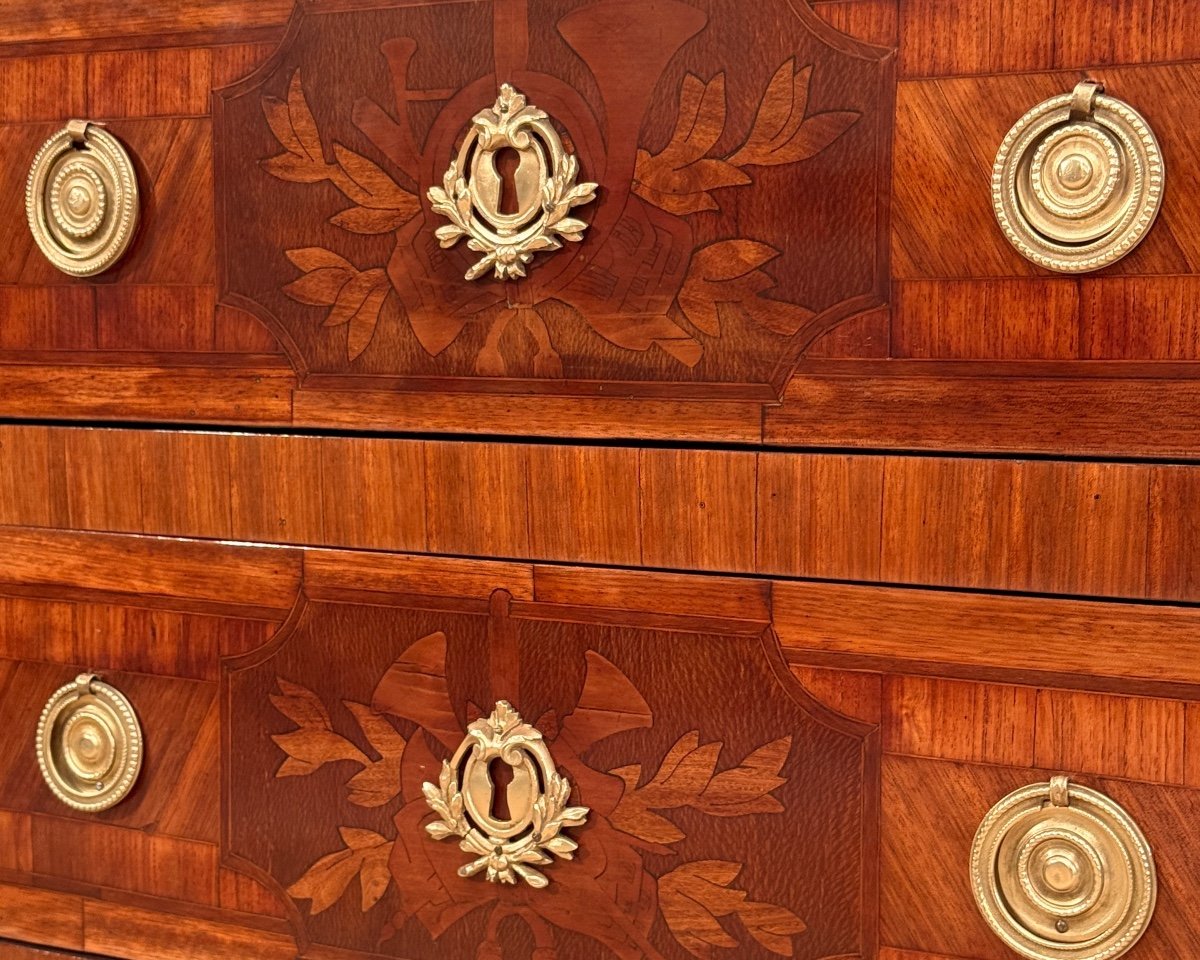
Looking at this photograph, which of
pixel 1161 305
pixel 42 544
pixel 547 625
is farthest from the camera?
pixel 42 544

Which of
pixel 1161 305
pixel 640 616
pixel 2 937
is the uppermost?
pixel 1161 305

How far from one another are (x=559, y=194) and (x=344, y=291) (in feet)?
0.43

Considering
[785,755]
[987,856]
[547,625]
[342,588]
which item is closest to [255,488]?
[342,588]

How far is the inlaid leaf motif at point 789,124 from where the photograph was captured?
0.63 metres

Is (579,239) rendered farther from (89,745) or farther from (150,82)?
(89,745)

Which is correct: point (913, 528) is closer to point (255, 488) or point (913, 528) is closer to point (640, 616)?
point (640, 616)

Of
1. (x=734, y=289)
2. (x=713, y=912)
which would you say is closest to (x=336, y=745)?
(x=713, y=912)

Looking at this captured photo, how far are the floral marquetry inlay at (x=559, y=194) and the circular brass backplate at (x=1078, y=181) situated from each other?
61mm

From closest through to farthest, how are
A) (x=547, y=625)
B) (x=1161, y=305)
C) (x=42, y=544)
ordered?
(x=1161, y=305), (x=547, y=625), (x=42, y=544)

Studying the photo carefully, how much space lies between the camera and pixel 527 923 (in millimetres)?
712

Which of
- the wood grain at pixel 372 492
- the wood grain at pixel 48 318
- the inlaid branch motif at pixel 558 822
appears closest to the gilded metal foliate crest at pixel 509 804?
the inlaid branch motif at pixel 558 822

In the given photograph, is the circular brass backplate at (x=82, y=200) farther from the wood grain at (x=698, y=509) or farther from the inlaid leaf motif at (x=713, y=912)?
the inlaid leaf motif at (x=713, y=912)

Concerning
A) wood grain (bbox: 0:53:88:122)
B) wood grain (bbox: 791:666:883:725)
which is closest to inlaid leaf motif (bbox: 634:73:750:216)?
wood grain (bbox: 791:666:883:725)

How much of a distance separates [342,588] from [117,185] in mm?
256
